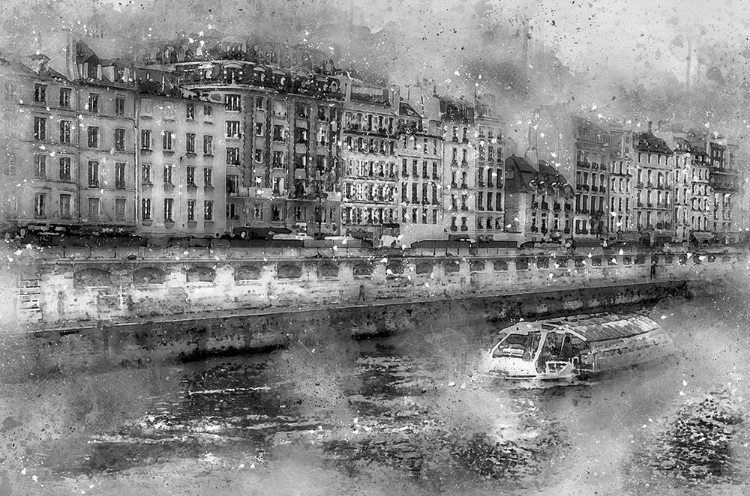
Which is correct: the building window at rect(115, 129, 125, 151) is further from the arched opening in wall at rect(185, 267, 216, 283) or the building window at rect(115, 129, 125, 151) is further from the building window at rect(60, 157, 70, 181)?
the arched opening in wall at rect(185, 267, 216, 283)

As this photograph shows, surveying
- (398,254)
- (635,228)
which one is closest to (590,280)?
(635,228)

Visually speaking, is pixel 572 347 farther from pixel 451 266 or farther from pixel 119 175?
pixel 119 175

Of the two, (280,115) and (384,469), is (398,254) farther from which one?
(384,469)

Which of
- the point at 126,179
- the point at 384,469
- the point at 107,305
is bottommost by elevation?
the point at 384,469

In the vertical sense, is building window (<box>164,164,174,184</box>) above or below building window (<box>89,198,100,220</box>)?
above

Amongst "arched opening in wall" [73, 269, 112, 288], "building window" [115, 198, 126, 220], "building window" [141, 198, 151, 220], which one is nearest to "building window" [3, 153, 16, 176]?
"building window" [115, 198, 126, 220]

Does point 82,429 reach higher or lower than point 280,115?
lower

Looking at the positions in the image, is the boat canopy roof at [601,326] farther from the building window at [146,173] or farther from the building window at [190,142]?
the building window at [190,142]
